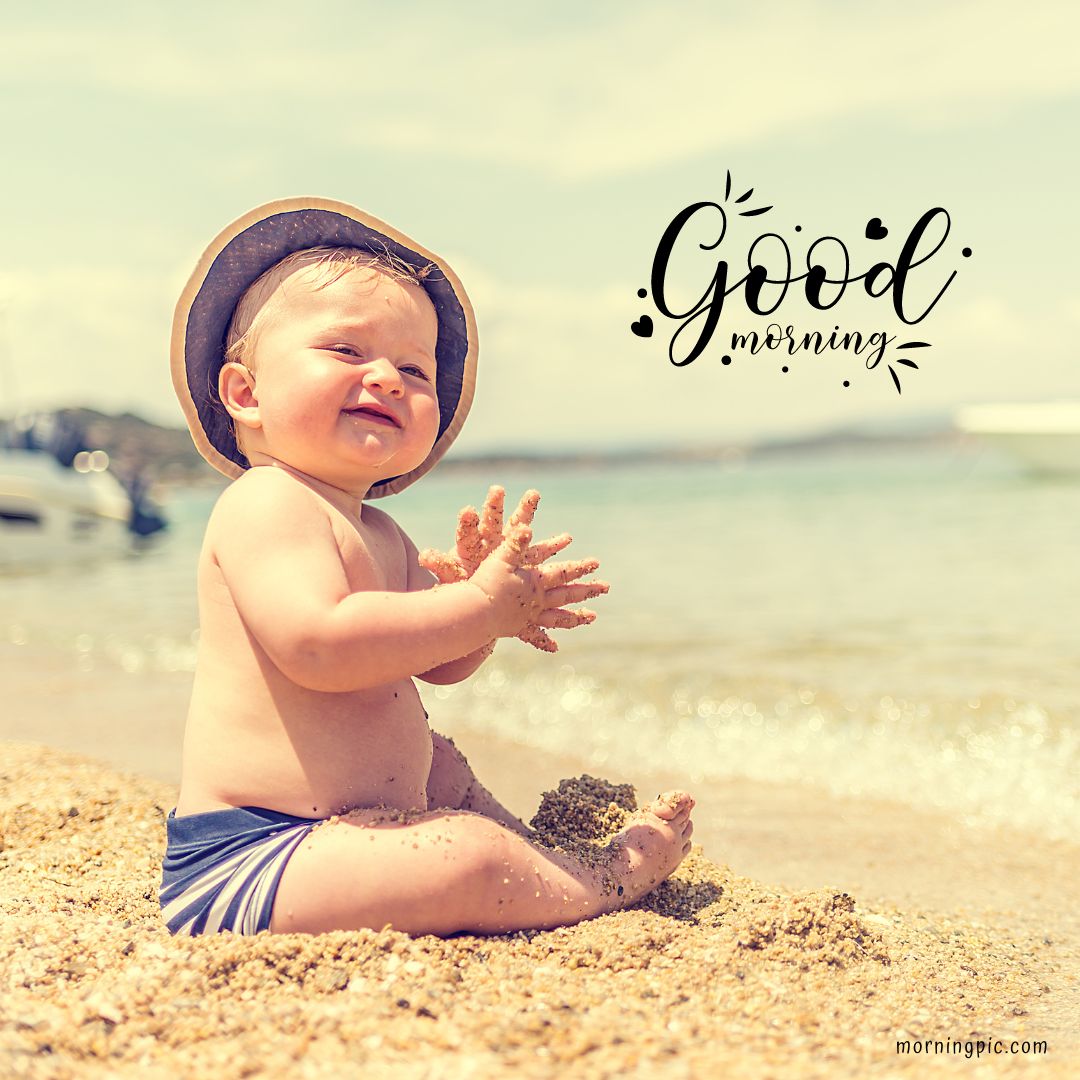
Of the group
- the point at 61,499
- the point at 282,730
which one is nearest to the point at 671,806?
the point at 282,730

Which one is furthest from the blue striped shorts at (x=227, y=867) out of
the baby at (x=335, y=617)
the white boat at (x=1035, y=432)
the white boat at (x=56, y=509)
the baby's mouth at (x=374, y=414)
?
the white boat at (x=1035, y=432)

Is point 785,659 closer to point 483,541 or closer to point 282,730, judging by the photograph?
point 483,541

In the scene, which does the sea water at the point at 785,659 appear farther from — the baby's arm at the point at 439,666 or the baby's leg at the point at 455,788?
the baby's arm at the point at 439,666

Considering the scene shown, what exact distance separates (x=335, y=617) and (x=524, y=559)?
33cm

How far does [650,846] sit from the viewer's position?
2.08 meters

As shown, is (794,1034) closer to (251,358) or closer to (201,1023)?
(201,1023)

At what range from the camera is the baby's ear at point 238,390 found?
6.63 feet

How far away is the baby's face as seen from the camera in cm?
192

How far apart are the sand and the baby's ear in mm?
898

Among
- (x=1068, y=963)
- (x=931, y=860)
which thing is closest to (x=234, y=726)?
(x=1068, y=963)

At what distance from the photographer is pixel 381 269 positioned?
79.6 inches

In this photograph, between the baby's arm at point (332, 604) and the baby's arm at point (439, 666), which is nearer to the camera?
the baby's arm at point (332, 604)

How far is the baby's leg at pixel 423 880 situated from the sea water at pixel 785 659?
6.37 feet

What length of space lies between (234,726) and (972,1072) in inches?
47.8
